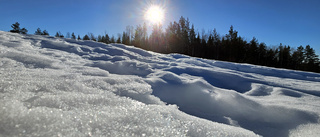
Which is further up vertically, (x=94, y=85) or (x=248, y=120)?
(x=94, y=85)

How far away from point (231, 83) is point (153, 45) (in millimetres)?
28495

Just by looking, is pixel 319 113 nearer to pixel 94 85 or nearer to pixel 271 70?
pixel 94 85

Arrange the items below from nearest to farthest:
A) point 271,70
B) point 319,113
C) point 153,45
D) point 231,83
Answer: point 319,113 < point 231,83 < point 271,70 < point 153,45

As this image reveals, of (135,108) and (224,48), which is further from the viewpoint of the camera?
(224,48)

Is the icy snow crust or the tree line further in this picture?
the tree line

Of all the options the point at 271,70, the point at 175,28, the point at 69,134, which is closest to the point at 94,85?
the point at 69,134

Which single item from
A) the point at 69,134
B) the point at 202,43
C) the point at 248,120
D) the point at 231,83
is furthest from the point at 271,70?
the point at 202,43

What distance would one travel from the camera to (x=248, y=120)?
3.49ft

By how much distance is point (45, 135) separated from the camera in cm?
45

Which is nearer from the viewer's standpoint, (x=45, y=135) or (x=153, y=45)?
(x=45, y=135)

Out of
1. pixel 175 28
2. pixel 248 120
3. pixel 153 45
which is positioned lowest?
pixel 248 120

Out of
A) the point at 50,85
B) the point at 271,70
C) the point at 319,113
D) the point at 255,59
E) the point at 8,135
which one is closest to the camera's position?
the point at 8,135

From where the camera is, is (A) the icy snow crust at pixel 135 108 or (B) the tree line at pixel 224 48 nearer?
(A) the icy snow crust at pixel 135 108

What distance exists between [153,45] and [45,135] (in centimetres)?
2986
